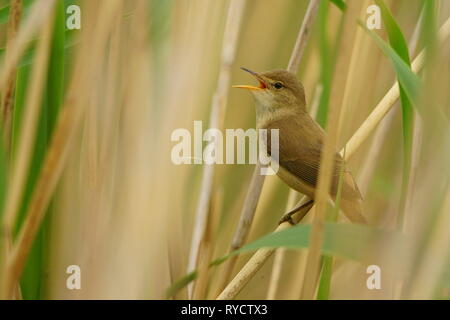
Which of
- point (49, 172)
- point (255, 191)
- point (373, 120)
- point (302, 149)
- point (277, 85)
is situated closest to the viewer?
point (49, 172)

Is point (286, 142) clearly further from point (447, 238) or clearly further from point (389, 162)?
point (447, 238)

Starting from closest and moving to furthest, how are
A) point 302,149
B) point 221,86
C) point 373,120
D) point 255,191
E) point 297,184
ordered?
1. point 221,86
2. point 373,120
3. point 255,191
4. point 297,184
5. point 302,149

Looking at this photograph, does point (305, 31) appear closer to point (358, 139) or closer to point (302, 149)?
point (358, 139)

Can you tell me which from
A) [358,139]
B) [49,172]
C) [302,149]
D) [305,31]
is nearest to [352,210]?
[358,139]

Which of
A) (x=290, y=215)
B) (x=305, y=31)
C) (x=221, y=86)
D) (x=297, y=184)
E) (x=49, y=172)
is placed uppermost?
(x=305, y=31)

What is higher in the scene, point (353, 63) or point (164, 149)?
point (353, 63)

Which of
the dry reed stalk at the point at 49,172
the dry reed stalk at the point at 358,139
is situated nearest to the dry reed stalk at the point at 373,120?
the dry reed stalk at the point at 358,139
